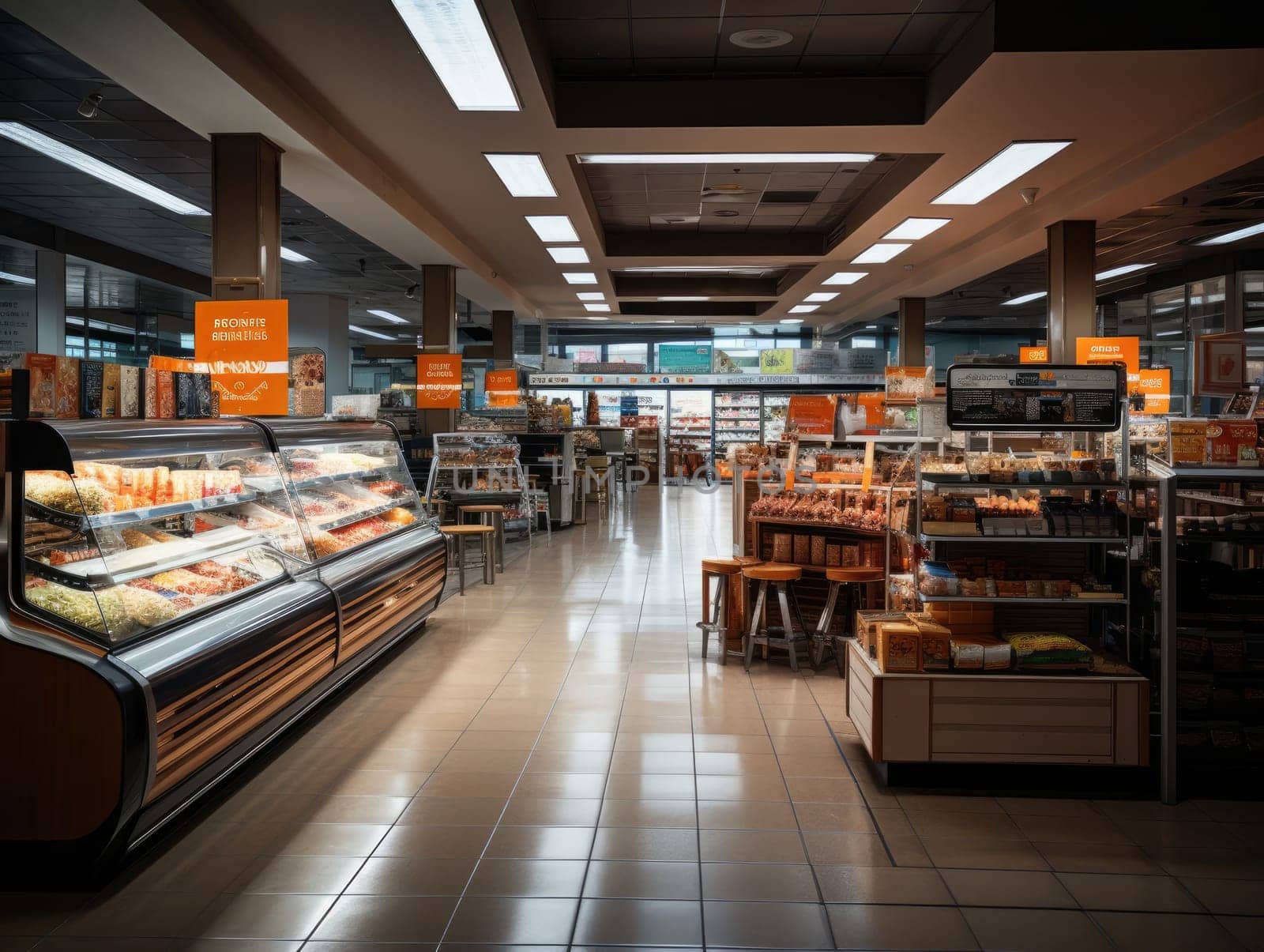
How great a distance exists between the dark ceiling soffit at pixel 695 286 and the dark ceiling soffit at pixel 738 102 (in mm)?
8616

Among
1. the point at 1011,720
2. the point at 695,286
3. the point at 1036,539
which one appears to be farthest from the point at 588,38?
the point at 695,286

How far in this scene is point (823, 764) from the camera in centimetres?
408

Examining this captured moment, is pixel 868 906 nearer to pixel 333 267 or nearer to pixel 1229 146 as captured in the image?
pixel 1229 146

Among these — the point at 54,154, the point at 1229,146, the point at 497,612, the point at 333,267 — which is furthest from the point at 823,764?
the point at 333,267

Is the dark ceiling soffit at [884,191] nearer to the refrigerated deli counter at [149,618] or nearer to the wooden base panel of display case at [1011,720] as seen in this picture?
the wooden base panel of display case at [1011,720]

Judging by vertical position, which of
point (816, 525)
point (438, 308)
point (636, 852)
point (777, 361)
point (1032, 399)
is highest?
point (777, 361)

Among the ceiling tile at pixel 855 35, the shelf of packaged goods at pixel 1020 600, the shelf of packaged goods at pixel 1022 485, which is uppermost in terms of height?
the ceiling tile at pixel 855 35

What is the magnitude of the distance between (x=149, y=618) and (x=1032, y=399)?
143 inches

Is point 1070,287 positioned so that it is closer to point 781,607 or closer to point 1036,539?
point 781,607

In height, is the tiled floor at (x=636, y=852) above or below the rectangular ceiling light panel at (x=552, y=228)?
below

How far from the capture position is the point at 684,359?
A: 24.2 metres

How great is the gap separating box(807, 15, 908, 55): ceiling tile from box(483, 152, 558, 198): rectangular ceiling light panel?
8.27 feet

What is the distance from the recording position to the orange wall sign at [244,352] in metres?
6.62

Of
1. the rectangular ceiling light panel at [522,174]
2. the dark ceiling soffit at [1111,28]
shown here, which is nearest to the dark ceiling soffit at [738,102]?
the rectangular ceiling light panel at [522,174]
